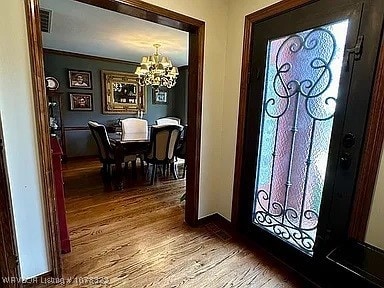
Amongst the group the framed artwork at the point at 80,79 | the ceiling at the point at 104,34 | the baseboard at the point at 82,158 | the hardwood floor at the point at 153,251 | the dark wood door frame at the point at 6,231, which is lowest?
the baseboard at the point at 82,158

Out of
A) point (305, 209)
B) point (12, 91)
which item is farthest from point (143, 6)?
point (305, 209)

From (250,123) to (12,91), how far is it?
5.54 feet

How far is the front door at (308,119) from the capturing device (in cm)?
129

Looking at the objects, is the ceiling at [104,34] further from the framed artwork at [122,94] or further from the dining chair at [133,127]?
the dining chair at [133,127]

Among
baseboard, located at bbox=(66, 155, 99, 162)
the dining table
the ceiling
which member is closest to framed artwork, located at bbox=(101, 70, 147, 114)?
the ceiling

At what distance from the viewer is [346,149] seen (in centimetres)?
136

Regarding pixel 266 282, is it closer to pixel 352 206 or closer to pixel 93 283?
pixel 352 206

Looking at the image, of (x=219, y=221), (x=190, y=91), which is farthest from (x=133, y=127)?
(x=219, y=221)

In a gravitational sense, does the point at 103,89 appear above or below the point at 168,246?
above

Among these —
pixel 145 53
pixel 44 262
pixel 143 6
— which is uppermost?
pixel 145 53

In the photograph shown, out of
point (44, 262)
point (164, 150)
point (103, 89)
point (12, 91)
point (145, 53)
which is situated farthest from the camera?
point (103, 89)

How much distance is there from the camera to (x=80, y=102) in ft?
16.2

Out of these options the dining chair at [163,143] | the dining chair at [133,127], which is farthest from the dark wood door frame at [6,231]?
the dining chair at [133,127]

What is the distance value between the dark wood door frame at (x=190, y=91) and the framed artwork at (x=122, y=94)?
3704mm
